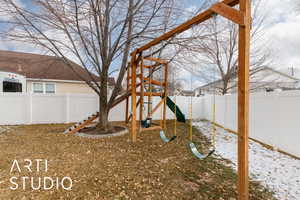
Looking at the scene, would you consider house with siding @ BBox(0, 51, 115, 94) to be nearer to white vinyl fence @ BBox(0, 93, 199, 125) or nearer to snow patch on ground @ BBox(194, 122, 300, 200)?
white vinyl fence @ BBox(0, 93, 199, 125)

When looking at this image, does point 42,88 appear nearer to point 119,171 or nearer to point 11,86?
point 11,86

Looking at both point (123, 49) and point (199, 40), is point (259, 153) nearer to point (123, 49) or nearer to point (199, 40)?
point (199, 40)

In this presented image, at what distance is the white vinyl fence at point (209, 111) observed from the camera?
358 centimetres

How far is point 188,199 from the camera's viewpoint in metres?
2.00

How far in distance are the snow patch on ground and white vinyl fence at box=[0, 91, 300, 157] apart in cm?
42

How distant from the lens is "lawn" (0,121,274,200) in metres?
2.05

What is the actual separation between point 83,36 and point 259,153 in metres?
6.30

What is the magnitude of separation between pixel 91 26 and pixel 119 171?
14.8ft

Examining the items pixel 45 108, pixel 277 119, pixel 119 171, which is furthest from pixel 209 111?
pixel 45 108

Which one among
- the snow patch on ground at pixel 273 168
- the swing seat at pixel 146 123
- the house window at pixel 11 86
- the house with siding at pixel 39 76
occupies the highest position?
the house with siding at pixel 39 76

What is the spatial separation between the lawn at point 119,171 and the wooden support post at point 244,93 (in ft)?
1.85

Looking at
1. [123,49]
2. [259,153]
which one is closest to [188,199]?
[259,153]

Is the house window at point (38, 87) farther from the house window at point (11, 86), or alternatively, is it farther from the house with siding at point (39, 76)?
the house window at point (11, 86)

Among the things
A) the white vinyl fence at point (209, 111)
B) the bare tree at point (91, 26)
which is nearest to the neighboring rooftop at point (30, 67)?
the white vinyl fence at point (209, 111)
